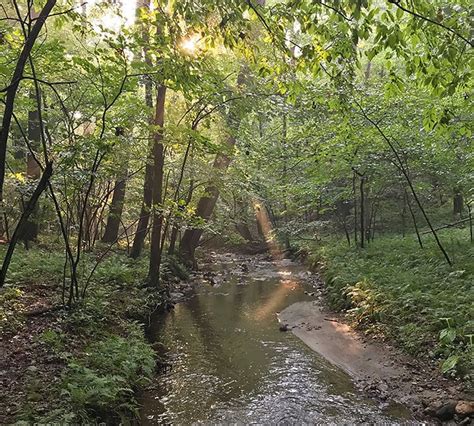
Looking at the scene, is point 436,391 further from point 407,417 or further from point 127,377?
point 127,377

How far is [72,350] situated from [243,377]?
3.01m

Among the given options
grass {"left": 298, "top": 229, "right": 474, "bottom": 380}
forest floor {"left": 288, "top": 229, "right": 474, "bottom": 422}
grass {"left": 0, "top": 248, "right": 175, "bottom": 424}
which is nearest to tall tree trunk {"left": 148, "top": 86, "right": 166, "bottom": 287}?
grass {"left": 0, "top": 248, "right": 175, "bottom": 424}

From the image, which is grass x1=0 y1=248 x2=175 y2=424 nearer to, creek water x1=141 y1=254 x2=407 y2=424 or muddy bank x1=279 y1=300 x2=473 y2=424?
creek water x1=141 y1=254 x2=407 y2=424

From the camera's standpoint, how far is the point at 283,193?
20.2 meters

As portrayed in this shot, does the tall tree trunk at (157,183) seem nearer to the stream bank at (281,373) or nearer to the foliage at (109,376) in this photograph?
the stream bank at (281,373)

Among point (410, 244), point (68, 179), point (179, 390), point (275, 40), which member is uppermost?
point (275, 40)

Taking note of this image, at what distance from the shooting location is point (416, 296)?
877 centimetres

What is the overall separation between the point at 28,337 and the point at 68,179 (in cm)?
286

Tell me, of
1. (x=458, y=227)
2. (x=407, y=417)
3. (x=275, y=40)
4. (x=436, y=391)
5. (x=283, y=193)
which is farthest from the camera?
(x=283, y=193)

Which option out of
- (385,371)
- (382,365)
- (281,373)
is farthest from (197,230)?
(385,371)

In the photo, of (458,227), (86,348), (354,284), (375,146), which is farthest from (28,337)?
(458,227)

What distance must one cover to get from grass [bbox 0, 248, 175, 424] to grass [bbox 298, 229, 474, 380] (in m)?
5.04

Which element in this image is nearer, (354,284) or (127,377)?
(127,377)

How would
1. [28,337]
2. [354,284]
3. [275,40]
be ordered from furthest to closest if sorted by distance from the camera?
[354,284] < [28,337] < [275,40]
